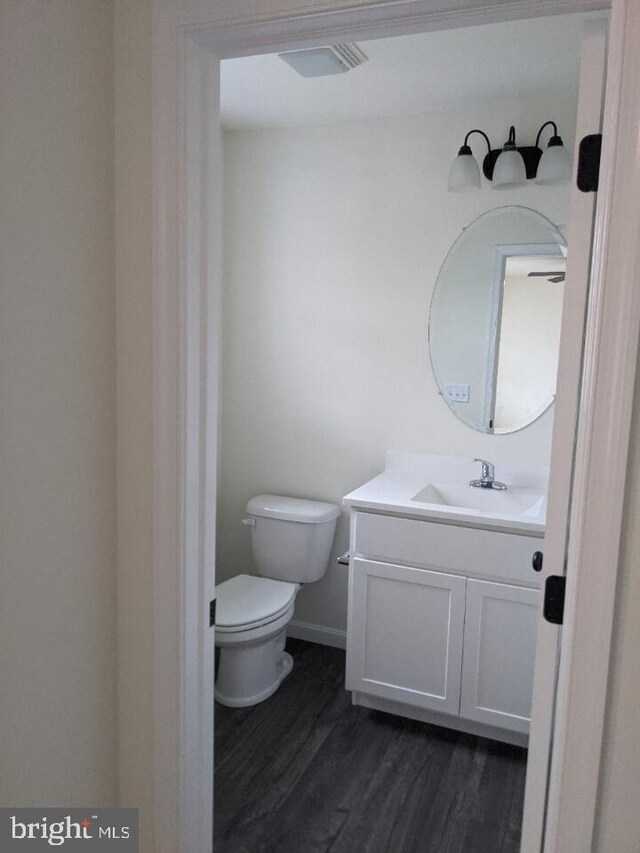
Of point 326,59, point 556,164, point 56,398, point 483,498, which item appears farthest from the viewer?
point 483,498

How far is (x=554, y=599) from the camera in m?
1.09

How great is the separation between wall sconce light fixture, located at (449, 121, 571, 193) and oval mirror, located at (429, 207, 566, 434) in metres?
0.16

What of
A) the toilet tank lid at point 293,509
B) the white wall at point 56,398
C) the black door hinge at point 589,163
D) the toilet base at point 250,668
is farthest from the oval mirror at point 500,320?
the white wall at point 56,398

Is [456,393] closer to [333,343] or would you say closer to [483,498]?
[483,498]

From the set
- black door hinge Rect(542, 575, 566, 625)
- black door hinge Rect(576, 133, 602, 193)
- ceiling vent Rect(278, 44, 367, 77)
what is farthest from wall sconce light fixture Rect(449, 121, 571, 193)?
black door hinge Rect(542, 575, 566, 625)

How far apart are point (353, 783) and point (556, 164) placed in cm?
224

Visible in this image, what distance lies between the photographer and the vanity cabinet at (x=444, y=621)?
219cm

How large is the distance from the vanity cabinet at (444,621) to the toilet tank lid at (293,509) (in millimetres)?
376

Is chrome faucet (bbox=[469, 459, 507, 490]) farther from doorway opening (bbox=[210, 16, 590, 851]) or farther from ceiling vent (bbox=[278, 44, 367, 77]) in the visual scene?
ceiling vent (bbox=[278, 44, 367, 77])

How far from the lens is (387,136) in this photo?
8.72 ft

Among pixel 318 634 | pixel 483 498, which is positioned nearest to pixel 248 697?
pixel 318 634

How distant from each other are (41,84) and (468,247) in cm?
185

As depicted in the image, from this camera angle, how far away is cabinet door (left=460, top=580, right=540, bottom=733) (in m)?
2.18

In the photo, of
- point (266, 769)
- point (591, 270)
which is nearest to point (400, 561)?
point (266, 769)
